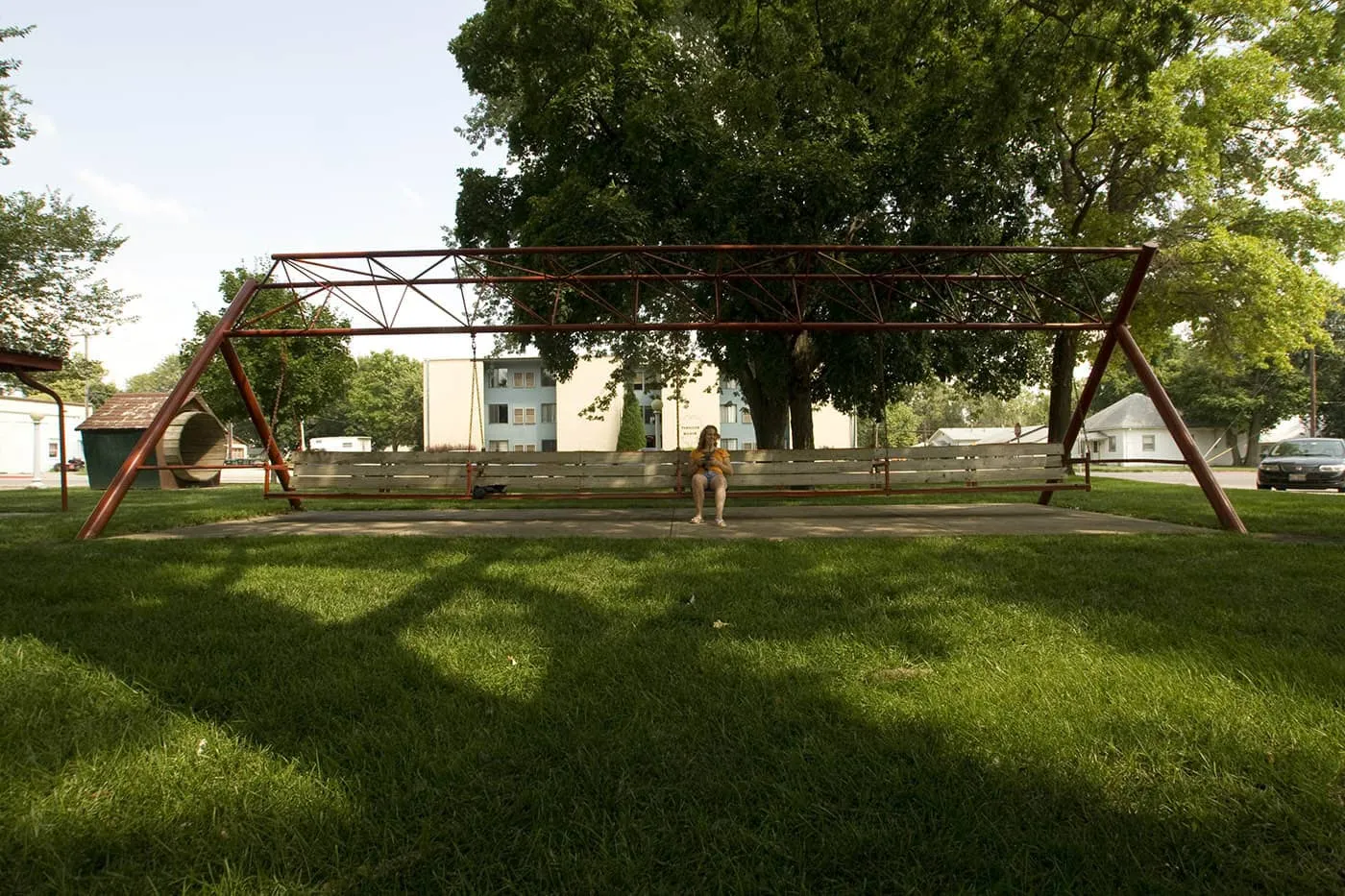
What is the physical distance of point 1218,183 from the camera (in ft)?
67.3

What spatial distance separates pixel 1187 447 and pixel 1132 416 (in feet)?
178

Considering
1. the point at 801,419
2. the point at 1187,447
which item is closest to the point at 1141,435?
the point at 801,419

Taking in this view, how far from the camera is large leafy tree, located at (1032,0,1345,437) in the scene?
17016 mm

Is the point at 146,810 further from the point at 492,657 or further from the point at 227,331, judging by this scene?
the point at 227,331

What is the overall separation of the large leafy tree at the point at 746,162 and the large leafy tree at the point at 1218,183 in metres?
3.39

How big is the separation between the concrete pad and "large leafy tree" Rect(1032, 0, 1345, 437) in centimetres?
838

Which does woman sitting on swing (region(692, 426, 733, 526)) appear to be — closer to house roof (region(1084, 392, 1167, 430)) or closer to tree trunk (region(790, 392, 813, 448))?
tree trunk (region(790, 392, 813, 448))

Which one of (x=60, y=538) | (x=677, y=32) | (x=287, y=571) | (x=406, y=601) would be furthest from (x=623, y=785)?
(x=677, y=32)

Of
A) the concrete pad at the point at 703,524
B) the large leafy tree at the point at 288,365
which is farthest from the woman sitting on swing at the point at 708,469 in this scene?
the large leafy tree at the point at 288,365

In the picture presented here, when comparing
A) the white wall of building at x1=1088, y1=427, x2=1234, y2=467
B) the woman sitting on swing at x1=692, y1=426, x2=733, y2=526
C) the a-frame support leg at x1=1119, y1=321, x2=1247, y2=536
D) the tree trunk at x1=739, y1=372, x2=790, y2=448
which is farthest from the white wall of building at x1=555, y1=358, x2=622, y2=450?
the a-frame support leg at x1=1119, y1=321, x2=1247, y2=536

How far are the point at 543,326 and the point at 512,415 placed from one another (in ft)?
133

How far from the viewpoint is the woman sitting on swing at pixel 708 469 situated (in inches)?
373

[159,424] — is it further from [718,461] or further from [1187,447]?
[1187,447]

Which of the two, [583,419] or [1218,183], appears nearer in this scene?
[1218,183]
